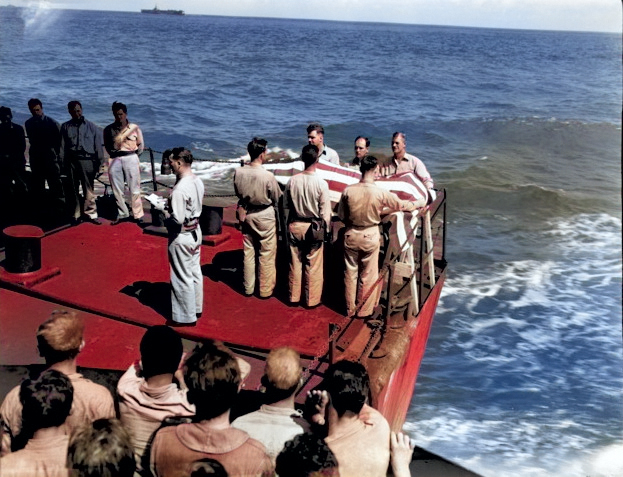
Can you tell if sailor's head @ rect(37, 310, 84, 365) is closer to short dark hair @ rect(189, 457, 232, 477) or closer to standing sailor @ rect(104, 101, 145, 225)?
short dark hair @ rect(189, 457, 232, 477)

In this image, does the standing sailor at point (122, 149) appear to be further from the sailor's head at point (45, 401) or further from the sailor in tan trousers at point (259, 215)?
the sailor's head at point (45, 401)

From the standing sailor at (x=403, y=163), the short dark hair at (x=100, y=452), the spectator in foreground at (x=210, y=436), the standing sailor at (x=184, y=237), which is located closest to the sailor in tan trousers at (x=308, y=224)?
the standing sailor at (x=184, y=237)

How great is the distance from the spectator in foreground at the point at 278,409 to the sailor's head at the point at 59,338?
119 cm

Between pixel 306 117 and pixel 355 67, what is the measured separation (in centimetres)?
3841

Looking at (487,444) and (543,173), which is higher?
(543,173)

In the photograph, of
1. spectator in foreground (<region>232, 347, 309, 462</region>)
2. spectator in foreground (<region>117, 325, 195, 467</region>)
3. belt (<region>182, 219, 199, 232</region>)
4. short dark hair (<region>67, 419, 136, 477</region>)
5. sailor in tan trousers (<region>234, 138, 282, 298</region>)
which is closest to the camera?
short dark hair (<region>67, 419, 136, 477</region>)

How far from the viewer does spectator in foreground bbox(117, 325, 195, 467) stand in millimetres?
3996

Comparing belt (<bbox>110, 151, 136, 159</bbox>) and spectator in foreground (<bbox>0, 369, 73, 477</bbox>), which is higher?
belt (<bbox>110, 151, 136, 159</bbox>)

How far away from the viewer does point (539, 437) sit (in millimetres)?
11297

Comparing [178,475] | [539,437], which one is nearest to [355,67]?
[539,437]

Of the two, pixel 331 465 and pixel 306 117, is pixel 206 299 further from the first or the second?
pixel 306 117

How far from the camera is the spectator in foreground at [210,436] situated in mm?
3395

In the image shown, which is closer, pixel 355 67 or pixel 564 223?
pixel 564 223

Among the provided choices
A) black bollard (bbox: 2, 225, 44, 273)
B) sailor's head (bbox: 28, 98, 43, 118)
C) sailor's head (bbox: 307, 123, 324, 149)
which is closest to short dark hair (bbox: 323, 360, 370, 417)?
sailor's head (bbox: 307, 123, 324, 149)
